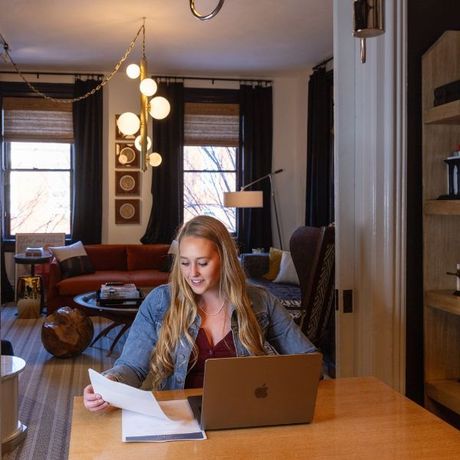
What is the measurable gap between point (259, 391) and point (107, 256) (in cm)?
620

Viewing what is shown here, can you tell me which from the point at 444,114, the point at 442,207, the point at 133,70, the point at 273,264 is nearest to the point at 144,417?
the point at 442,207

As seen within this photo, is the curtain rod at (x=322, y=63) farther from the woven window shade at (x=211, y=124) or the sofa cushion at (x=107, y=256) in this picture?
the sofa cushion at (x=107, y=256)

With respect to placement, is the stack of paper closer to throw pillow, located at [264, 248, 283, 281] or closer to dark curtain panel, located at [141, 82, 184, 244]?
throw pillow, located at [264, 248, 283, 281]

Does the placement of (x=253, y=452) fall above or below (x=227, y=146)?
below

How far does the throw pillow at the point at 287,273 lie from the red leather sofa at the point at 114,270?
4.26ft

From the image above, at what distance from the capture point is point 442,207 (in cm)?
201

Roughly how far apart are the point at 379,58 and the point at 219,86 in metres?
6.04

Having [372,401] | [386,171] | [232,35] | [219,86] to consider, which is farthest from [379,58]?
[219,86]

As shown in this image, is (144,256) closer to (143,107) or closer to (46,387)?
(143,107)

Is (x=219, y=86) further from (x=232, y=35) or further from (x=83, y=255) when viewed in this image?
(x=83, y=255)

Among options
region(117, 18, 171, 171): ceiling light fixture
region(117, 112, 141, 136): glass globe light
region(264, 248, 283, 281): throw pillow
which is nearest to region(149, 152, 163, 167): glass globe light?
region(117, 18, 171, 171): ceiling light fixture

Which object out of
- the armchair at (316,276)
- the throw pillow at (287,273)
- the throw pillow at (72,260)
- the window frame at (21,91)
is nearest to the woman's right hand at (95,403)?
the armchair at (316,276)

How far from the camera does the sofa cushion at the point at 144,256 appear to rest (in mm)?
7418

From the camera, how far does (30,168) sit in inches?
303
